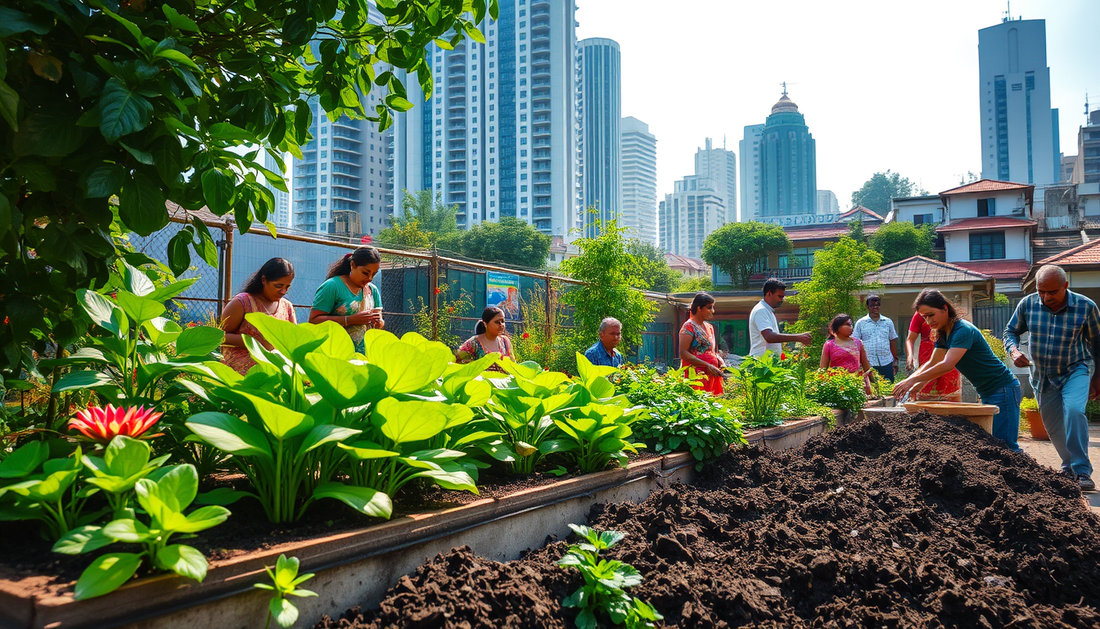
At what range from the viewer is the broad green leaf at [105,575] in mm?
997

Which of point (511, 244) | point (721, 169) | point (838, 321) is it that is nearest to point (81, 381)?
point (838, 321)

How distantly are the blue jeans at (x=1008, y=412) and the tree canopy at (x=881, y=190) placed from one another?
93283mm

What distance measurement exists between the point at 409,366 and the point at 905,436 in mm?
3406

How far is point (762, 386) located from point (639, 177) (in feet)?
486

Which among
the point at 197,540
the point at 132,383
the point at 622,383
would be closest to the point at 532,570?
the point at 197,540

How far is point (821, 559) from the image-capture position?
1.90 meters

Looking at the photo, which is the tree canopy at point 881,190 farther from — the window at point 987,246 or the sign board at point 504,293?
the sign board at point 504,293

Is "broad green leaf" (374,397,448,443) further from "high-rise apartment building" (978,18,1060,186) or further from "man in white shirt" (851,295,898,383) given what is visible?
"high-rise apartment building" (978,18,1060,186)

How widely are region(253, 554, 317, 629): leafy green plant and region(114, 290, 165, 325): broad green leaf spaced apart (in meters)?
0.81

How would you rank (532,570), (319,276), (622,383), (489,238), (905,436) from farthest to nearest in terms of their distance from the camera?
(489,238)
(319,276)
(905,436)
(622,383)
(532,570)

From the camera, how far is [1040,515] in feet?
7.89

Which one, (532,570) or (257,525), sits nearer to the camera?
(257,525)

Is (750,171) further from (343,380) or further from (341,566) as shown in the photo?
(341,566)

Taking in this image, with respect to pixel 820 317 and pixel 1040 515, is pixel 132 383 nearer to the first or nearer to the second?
pixel 1040 515
